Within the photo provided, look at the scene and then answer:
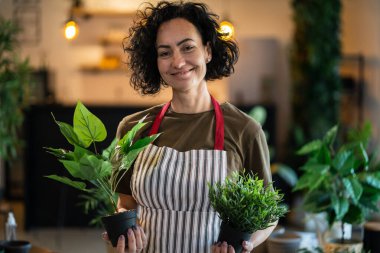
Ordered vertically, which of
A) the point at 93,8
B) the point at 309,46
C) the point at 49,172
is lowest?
the point at 49,172

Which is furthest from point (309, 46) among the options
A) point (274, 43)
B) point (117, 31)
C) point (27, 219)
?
point (27, 219)

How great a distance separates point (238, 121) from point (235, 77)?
686 centimetres

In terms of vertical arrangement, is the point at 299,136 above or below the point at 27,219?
above

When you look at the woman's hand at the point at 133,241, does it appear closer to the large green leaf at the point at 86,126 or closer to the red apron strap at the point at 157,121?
the large green leaf at the point at 86,126

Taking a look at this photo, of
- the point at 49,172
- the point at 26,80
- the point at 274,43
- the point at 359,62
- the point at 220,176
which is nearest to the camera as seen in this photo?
the point at 220,176

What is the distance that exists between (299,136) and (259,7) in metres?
2.49

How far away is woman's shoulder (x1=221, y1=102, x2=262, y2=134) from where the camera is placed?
227 cm

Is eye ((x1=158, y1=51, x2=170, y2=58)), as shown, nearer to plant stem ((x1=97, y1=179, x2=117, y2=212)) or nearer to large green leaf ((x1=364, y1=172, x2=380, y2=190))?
plant stem ((x1=97, y1=179, x2=117, y2=212))

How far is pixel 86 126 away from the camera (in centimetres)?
204

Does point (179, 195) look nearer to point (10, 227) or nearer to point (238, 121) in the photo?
point (238, 121)

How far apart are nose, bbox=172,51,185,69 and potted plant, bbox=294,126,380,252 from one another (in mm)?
1627

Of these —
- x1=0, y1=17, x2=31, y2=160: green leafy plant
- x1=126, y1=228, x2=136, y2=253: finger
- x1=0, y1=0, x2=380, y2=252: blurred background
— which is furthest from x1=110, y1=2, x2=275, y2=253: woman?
x1=0, y1=0, x2=380, y2=252: blurred background

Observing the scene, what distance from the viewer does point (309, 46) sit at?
7.76 metres

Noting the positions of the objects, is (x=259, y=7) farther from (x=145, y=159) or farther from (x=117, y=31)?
(x=145, y=159)
